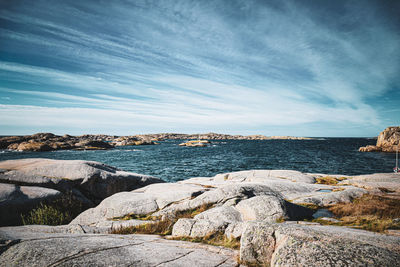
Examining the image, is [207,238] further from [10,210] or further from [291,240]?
[10,210]

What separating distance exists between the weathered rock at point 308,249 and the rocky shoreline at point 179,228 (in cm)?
2

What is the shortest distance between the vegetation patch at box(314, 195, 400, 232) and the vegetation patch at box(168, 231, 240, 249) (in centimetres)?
431

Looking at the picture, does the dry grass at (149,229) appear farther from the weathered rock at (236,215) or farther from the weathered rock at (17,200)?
the weathered rock at (17,200)

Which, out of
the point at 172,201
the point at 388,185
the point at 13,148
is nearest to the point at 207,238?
the point at 172,201

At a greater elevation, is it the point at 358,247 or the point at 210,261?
the point at 358,247

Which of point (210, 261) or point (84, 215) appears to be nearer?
point (210, 261)

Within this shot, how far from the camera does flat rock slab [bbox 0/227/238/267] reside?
3.52 meters

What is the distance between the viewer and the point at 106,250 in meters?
4.13

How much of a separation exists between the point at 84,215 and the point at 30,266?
9033mm

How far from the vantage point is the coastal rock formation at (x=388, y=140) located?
211ft

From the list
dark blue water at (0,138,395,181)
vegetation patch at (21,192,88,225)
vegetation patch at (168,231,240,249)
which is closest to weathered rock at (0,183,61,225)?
vegetation patch at (21,192,88,225)

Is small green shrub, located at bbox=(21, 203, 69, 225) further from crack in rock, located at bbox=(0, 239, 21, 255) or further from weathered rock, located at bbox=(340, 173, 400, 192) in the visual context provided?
weathered rock, located at bbox=(340, 173, 400, 192)

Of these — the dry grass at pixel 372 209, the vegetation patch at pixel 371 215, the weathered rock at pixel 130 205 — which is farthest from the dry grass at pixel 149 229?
the dry grass at pixel 372 209

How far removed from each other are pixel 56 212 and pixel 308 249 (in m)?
12.2
